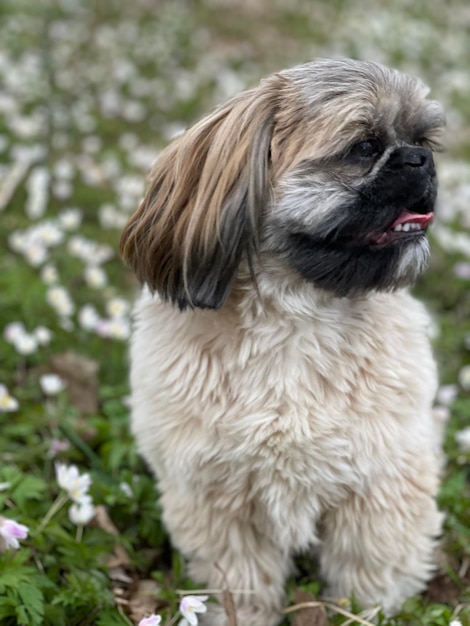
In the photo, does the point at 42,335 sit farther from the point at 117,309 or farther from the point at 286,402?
the point at 286,402

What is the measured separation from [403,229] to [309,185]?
10.2 inches

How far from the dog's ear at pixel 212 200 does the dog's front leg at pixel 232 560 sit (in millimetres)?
658

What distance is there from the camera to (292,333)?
2311 millimetres

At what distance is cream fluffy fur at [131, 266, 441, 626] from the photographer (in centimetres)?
227

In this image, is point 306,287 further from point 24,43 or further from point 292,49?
point 292,49

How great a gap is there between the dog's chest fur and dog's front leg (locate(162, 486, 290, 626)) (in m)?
0.13

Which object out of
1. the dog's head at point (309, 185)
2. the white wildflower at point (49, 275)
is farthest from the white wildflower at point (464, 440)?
the white wildflower at point (49, 275)

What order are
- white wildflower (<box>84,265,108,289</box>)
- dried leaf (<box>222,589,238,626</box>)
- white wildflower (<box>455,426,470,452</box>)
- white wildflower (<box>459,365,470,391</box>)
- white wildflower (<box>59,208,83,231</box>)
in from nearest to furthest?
dried leaf (<box>222,589,238,626</box>)
white wildflower (<box>455,426,470,452</box>)
white wildflower (<box>459,365,470,391</box>)
white wildflower (<box>84,265,108,289</box>)
white wildflower (<box>59,208,83,231</box>)

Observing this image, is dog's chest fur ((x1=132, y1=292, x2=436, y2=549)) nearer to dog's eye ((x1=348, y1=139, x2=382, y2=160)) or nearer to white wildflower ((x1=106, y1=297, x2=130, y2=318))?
dog's eye ((x1=348, y1=139, x2=382, y2=160))

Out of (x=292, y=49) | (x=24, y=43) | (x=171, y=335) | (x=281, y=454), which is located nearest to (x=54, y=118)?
(x=24, y=43)

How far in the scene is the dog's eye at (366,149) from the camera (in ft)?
7.00

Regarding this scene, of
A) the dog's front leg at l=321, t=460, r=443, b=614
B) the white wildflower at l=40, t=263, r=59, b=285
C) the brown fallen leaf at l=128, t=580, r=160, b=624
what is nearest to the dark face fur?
the dog's front leg at l=321, t=460, r=443, b=614

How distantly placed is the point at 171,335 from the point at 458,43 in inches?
255

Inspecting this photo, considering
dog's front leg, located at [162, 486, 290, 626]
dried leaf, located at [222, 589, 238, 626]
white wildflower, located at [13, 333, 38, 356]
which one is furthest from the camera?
white wildflower, located at [13, 333, 38, 356]
